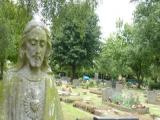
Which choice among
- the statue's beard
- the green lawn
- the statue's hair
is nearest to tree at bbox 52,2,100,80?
the green lawn

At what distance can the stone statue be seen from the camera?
15.4 ft

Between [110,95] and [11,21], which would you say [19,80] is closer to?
[11,21]

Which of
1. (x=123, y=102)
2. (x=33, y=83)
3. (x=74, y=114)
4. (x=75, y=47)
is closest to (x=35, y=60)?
(x=33, y=83)

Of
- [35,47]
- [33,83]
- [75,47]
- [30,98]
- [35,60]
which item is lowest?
[30,98]

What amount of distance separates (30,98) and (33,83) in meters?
0.17

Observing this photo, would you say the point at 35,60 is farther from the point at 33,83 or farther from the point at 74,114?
the point at 74,114

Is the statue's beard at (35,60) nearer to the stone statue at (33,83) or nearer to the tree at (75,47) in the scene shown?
the stone statue at (33,83)

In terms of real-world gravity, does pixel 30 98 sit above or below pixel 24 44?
below

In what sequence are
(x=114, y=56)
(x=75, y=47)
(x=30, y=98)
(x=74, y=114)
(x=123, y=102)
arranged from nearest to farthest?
(x=30, y=98) < (x=74, y=114) < (x=123, y=102) < (x=75, y=47) < (x=114, y=56)

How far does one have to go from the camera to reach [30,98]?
4.75m

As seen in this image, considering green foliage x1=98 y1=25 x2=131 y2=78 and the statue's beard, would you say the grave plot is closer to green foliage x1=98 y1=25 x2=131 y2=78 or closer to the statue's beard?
the statue's beard

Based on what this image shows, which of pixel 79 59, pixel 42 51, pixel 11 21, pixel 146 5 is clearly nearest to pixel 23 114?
pixel 42 51

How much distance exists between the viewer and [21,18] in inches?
582

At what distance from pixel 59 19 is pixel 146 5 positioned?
65.6ft
